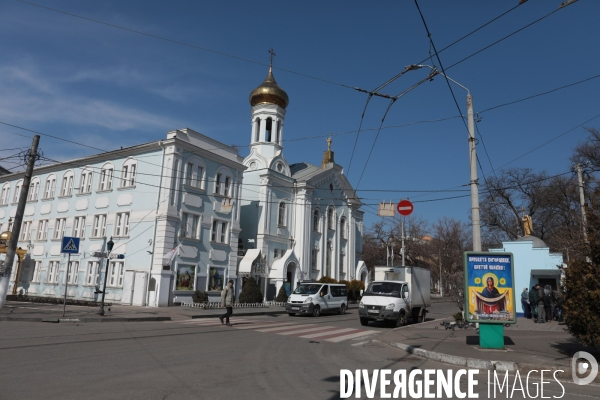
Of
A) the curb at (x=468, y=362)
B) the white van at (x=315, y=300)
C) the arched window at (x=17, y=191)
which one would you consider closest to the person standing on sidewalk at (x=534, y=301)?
the white van at (x=315, y=300)

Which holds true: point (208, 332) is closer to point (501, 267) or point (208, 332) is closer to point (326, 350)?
point (326, 350)

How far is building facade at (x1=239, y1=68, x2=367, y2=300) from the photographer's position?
1406 inches

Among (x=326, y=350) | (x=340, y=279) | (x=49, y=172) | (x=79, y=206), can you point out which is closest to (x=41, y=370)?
(x=326, y=350)

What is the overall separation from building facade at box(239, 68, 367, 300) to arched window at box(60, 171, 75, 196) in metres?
13.4

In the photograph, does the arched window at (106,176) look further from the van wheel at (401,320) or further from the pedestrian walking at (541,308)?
the pedestrian walking at (541,308)

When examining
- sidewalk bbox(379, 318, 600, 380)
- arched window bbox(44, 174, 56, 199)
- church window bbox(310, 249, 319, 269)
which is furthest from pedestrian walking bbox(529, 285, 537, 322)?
arched window bbox(44, 174, 56, 199)

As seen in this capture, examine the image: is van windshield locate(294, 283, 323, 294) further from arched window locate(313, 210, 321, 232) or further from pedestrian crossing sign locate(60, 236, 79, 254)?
arched window locate(313, 210, 321, 232)

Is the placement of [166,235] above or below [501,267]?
above

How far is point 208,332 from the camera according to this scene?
1471cm

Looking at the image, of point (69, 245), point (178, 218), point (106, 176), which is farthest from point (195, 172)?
point (69, 245)

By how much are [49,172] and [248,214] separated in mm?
16536

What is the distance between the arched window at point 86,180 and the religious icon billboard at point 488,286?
28.7 m

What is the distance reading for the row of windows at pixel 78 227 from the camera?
29469 mm

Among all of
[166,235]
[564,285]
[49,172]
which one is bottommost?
[564,285]
